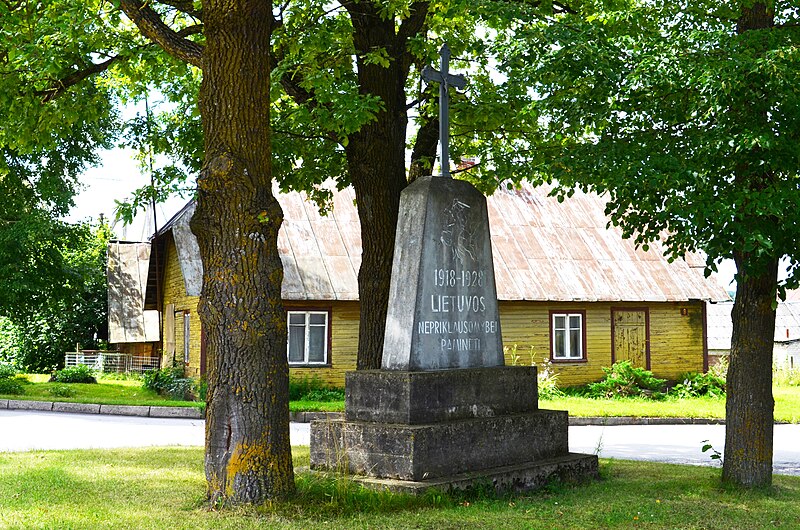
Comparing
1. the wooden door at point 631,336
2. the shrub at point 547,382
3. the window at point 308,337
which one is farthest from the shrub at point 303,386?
the wooden door at point 631,336

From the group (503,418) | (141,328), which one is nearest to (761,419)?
(503,418)

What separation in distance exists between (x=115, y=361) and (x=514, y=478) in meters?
30.7

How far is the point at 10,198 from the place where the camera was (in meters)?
29.1

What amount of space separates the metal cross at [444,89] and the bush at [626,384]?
17310mm

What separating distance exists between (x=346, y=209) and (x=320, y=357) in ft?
17.6

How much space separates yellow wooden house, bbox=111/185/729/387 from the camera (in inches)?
990

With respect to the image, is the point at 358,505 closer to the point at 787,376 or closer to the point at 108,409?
the point at 108,409

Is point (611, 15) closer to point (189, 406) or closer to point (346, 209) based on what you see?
point (189, 406)

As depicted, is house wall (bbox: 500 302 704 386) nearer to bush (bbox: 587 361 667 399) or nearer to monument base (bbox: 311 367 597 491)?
bush (bbox: 587 361 667 399)

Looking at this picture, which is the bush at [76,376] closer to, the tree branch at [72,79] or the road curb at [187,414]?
the road curb at [187,414]

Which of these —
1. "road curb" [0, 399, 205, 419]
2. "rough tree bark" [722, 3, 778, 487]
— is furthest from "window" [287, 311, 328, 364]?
"rough tree bark" [722, 3, 778, 487]

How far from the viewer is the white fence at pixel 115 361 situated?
119 ft

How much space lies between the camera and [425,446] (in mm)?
8734

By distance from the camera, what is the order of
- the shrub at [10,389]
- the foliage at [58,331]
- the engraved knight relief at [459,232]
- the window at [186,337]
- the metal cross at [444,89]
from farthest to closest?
the foliage at [58,331] → the window at [186,337] → the shrub at [10,389] → the metal cross at [444,89] → the engraved knight relief at [459,232]
